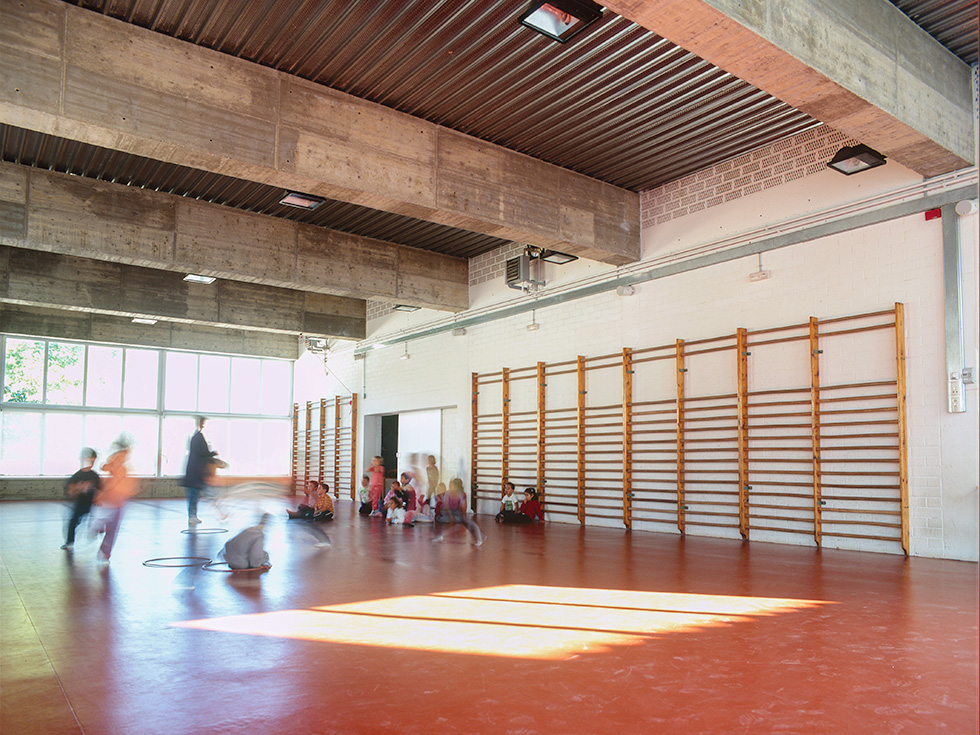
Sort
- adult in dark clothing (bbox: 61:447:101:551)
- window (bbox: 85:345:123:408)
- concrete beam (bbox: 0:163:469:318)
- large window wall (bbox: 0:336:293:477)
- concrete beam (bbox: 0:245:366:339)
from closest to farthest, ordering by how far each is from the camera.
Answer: adult in dark clothing (bbox: 61:447:101:551) < concrete beam (bbox: 0:163:469:318) < concrete beam (bbox: 0:245:366:339) < large window wall (bbox: 0:336:293:477) < window (bbox: 85:345:123:408)

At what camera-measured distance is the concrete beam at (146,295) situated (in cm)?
1628

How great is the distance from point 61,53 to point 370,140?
12.2ft

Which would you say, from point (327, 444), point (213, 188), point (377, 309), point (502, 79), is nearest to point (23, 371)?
point (327, 444)

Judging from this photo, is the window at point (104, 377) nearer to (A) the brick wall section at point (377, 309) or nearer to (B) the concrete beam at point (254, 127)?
(A) the brick wall section at point (377, 309)

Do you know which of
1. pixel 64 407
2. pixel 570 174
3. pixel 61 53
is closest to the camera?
pixel 61 53

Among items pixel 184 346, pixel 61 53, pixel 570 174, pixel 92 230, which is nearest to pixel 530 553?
pixel 570 174

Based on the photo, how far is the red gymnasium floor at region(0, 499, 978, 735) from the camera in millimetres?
3555

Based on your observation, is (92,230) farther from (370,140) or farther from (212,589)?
(212,589)

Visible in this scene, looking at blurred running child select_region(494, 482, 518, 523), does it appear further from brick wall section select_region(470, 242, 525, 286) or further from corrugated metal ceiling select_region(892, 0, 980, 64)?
corrugated metal ceiling select_region(892, 0, 980, 64)

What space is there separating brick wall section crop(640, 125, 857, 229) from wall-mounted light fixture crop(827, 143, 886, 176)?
73cm

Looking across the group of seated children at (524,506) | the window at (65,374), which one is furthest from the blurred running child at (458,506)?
the window at (65,374)

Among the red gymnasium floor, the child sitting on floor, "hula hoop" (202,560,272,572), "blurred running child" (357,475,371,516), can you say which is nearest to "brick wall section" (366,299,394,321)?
"blurred running child" (357,475,371,516)

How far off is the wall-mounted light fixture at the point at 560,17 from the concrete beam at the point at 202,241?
849cm

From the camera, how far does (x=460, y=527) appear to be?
13383 mm
